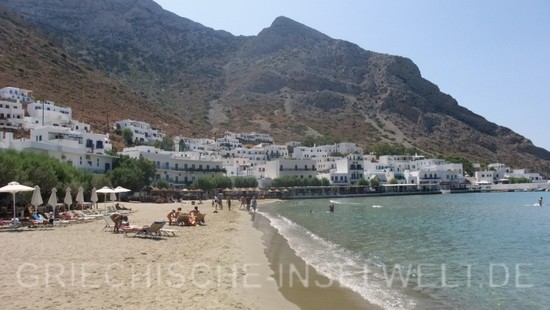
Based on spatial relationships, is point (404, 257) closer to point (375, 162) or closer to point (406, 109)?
point (375, 162)

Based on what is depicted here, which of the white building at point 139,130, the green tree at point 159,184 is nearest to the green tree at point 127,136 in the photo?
the white building at point 139,130

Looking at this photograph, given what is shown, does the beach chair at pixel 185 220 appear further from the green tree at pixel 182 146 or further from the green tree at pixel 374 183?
the green tree at pixel 374 183

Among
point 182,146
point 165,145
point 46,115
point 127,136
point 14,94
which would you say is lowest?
point 165,145

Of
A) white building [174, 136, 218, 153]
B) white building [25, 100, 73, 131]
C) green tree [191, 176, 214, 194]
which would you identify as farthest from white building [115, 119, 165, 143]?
green tree [191, 176, 214, 194]

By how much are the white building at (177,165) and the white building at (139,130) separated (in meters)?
17.7

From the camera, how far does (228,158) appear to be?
11394 centimetres

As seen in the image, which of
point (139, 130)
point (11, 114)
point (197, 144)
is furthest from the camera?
point (197, 144)

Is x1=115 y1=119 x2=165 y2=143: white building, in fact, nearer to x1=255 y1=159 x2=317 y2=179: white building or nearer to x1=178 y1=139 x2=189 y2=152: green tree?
x1=178 y1=139 x2=189 y2=152: green tree

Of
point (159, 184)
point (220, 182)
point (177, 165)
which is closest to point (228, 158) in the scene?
point (220, 182)

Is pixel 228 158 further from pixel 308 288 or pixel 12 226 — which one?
pixel 308 288

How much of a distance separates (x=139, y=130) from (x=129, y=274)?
9706 cm

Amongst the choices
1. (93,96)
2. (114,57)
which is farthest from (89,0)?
(93,96)

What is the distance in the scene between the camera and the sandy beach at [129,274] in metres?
8.76

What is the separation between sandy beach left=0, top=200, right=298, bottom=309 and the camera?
28.7ft
